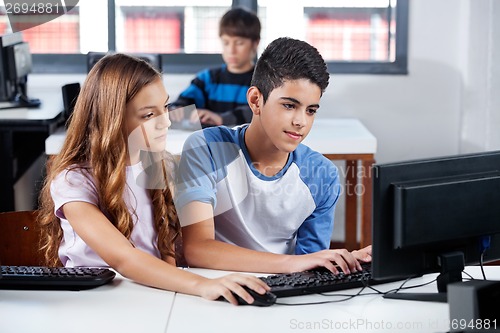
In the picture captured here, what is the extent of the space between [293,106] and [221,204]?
11.9 inches

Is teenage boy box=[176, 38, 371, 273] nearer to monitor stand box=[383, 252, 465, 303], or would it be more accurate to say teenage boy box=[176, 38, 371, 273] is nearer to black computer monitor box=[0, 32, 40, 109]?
monitor stand box=[383, 252, 465, 303]

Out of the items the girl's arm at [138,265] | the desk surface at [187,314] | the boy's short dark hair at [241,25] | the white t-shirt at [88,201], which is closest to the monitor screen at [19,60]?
the boy's short dark hair at [241,25]

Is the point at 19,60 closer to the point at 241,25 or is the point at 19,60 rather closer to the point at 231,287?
the point at 241,25

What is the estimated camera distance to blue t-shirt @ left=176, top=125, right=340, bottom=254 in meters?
2.04

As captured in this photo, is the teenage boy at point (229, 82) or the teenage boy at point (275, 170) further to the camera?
the teenage boy at point (229, 82)

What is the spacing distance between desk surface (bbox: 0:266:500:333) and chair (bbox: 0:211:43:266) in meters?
0.34

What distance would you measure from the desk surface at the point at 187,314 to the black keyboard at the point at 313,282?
2 cm

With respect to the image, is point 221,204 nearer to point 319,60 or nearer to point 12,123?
point 319,60

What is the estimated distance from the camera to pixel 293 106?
80.3 inches

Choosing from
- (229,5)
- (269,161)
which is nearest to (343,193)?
(229,5)

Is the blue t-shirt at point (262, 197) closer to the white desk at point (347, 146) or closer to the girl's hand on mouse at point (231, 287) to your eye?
the girl's hand on mouse at point (231, 287)

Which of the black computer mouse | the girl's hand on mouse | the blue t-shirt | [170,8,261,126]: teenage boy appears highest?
[170,8,261,126]: teenage boy

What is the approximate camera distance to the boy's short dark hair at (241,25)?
3492 millimetres

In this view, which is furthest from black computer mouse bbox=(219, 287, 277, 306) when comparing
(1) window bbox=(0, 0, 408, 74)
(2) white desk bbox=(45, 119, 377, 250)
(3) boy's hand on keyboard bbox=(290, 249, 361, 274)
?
(1) window bbox=(0, 0, 408, 74)
